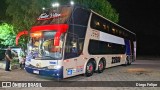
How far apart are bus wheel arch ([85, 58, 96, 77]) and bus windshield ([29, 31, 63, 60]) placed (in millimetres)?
2621

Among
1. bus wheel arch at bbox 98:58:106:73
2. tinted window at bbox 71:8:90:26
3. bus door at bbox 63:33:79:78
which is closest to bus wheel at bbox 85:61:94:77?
bus wheel arch at bbox 98:58:106:73

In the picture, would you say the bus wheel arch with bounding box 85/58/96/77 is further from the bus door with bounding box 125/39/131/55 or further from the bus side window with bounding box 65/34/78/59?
the bus door with bounding box 125/39/131/55

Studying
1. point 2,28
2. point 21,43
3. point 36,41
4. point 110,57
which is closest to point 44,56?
point 36,41

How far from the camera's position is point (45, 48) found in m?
11.4

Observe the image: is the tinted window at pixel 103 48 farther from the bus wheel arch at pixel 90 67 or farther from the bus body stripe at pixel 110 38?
the bus wheel arch at pixel 90 67

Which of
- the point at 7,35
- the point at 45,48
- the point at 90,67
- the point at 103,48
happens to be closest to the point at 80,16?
the point at 45,48

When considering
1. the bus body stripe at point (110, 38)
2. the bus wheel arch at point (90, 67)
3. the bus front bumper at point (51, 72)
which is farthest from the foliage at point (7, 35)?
the bus front bumper at point (51, 72)

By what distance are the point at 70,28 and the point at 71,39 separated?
0.54 meters

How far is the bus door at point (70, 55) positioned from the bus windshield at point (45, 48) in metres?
0.40

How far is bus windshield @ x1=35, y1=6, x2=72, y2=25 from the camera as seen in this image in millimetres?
11719

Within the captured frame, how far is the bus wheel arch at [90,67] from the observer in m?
13.1

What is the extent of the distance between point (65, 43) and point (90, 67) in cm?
317

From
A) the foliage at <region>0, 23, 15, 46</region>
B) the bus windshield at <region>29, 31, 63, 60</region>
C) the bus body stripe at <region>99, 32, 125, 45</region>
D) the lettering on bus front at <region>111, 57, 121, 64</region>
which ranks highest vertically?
the foliage at <region>0, 23, 15, 46</region>

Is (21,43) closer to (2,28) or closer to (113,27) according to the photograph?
(2,28)
